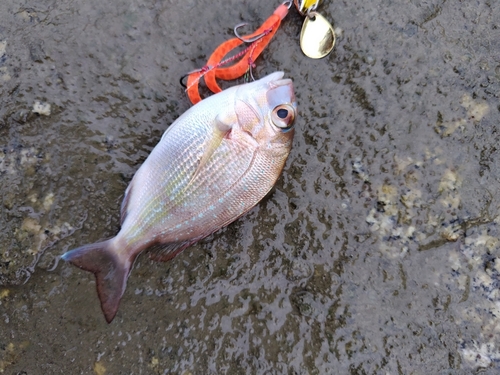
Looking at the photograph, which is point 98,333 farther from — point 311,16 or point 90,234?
point 311,16

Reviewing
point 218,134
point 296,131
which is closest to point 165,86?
point 218,134

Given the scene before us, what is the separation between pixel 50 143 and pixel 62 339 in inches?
46.2

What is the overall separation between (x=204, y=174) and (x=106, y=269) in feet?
2.40

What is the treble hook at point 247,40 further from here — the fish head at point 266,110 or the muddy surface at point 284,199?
the fish head at point 266,110

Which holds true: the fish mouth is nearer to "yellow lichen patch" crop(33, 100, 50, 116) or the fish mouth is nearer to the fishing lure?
the fishing lure

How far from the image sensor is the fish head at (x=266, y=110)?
226cm

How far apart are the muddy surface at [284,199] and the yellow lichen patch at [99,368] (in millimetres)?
40

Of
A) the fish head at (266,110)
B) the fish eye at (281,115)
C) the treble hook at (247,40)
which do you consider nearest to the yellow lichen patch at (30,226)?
the fish head at (266,110)

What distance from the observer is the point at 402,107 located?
2645 millimetres

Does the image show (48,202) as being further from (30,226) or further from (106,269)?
(106,269)

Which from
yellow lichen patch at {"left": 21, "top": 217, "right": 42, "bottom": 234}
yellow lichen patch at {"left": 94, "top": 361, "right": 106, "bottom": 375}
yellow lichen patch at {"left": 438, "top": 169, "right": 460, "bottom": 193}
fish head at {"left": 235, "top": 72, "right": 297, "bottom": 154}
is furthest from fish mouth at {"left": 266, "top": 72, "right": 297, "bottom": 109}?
yellow lichen patch at {"left": 94, "top": 361, "right": 106, "bottom": 375}

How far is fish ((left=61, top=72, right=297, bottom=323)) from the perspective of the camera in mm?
2232

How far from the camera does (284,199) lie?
103 inches

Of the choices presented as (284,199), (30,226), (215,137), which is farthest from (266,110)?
(30,226)
